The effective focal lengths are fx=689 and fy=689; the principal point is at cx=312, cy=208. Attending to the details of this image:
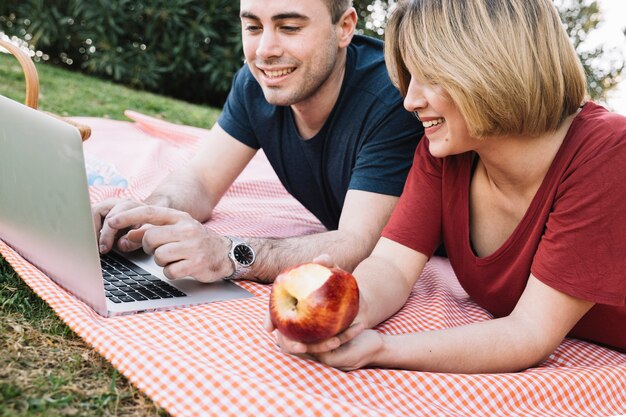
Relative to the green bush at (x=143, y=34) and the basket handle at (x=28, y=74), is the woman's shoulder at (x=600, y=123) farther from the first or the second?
the green bush at (x=143, y=34)

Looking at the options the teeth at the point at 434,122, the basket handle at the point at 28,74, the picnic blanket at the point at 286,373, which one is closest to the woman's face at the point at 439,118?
the teeth at the point at 434,122

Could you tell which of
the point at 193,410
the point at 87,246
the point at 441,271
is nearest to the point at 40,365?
the point at 87,246

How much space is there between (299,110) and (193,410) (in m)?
1.50

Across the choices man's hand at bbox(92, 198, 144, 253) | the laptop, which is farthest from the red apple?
man's hand at bbox(92, 198, 144, 253)

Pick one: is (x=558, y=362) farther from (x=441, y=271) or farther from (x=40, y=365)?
(x=40, y=365)

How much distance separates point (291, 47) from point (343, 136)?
1.24ft

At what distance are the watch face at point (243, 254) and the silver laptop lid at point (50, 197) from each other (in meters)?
0.45

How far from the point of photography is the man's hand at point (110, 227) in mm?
2072

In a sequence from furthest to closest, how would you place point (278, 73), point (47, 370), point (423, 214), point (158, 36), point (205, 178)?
point (158, 36) < point (205, 178) < point (278, 73) < point (423, 214) < point (47, 370)

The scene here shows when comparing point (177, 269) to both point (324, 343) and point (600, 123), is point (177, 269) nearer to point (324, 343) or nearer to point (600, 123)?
point (324, 343)

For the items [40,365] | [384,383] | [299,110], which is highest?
[299,110]

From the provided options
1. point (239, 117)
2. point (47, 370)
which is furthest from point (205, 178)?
point (47, 370)

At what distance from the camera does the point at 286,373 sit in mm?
1571

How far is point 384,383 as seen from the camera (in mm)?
1615
